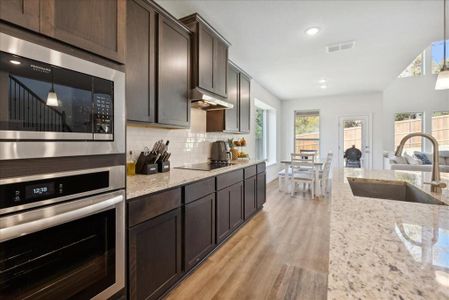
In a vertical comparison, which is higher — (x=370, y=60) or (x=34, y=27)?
(x=370, y=60)

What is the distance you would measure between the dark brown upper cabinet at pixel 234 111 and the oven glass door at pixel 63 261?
7.56ft

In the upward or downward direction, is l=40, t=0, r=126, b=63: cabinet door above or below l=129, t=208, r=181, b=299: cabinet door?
above

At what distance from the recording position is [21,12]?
0.85 meters

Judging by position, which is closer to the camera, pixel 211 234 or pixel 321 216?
pixel 211 234

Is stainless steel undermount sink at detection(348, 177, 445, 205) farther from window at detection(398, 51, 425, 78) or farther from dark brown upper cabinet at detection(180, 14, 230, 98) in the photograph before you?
window at detection(398, 51, 425, 78)

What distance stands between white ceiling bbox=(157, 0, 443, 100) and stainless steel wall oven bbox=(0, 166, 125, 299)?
205cm

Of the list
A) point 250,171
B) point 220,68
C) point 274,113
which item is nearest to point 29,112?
point 220,68

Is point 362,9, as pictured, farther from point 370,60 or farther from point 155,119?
point 155,119

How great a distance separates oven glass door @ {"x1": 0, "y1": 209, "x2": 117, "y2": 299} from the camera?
2.87 ft

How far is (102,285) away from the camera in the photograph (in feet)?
3.86

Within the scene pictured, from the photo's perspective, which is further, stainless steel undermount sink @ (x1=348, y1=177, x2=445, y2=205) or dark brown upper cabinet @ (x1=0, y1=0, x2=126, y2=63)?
stainless steel undermount sink @ (x1=348, y1=177, x2=445, y2=205)

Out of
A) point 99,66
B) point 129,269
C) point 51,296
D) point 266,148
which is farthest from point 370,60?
point 51,296

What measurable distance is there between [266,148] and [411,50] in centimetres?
394

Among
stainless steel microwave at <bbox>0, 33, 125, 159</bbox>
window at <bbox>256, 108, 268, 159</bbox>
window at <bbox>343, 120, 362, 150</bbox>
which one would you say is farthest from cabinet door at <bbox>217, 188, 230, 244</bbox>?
window at <bbox>343, 120, 362, 150</bbox>
